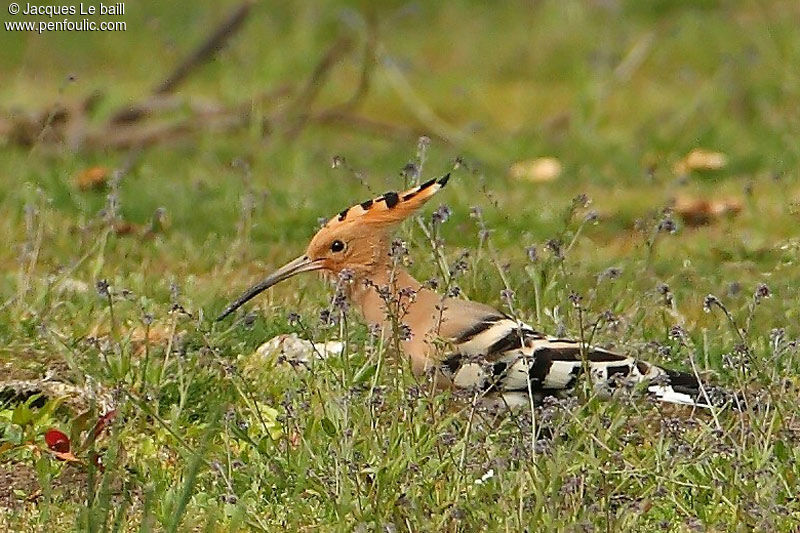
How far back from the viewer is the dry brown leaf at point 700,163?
7590 mm

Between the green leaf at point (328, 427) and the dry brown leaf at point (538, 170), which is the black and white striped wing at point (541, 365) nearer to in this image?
the green leaf at point (328, 427)

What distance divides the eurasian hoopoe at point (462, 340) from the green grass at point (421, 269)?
86mm

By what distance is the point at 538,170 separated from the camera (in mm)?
7555

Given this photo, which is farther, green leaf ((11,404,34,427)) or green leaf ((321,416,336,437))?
green leaf ((11,404,34,427))

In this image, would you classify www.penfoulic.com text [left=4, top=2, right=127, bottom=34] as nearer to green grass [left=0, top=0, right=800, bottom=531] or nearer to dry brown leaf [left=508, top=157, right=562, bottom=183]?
green grass [left=0, top=0, right=800, bottom=531]

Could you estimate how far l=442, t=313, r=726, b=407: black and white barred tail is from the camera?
3.63 m

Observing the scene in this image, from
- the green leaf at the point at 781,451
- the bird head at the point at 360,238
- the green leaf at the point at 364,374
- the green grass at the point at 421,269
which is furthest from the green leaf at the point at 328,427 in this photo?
the green leaf at the point at 781,451

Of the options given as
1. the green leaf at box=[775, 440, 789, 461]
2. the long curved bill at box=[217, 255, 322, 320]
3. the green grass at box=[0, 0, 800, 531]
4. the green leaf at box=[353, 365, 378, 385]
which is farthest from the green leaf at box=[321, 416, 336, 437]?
the green leaf at box=[775, 440, 789, 461]

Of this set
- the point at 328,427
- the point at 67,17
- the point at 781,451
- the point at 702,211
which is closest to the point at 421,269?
the point at 328,427

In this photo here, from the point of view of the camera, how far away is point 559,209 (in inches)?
259

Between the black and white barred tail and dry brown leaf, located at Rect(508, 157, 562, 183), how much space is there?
3723 millimetres

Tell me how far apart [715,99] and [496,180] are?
173 cm

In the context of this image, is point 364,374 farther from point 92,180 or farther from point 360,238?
point 92,180

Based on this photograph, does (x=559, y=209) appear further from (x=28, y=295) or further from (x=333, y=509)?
(x=333, y=509)
